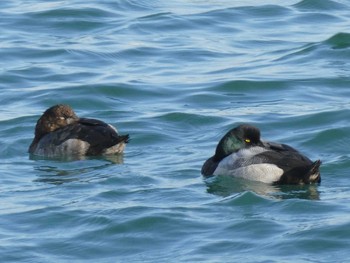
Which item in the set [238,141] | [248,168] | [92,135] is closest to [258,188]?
[248,168]

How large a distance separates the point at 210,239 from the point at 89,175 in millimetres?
3328

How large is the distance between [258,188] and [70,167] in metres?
2.72

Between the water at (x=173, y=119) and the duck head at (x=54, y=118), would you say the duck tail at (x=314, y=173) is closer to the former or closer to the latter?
the water at (x=173, y=119)

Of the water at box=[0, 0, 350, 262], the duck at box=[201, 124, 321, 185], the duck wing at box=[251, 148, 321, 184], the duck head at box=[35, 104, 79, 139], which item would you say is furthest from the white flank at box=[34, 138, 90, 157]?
the duck wing at box=[251, 148, 321, 184]

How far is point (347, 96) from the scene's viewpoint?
20.3 m

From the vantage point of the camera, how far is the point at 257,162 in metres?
15.8

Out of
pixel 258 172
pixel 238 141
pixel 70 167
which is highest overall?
pixel 238 141

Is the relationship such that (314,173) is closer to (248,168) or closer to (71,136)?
(248,168)

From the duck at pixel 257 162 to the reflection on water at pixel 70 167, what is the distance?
1415mm

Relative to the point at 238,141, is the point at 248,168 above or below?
below

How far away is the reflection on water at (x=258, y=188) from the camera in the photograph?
15.1 metres

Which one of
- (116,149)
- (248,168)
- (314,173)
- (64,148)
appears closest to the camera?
(314,173)

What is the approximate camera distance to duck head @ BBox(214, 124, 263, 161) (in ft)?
53.1

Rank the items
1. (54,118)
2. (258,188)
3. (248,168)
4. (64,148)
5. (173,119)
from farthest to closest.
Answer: (173,119) → (54,118) → (64,148) → (248,168) → (258,188)
